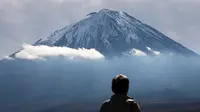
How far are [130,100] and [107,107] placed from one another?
16.5 inches

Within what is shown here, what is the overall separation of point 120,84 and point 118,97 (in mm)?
197

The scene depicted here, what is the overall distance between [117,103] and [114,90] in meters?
0.20

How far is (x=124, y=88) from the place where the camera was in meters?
7.12

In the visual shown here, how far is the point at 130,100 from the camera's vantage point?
6891mm

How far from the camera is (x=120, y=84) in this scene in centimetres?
709

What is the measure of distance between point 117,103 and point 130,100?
265 mm

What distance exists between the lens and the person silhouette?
6992mm

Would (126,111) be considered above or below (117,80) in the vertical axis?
below

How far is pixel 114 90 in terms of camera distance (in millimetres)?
7137

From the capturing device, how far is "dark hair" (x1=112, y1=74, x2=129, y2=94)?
7055 millimetres

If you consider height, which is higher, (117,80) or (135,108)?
(117,80)

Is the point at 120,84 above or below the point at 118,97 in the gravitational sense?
above

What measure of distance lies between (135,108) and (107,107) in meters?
0.52

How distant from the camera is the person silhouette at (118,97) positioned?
699 cm
